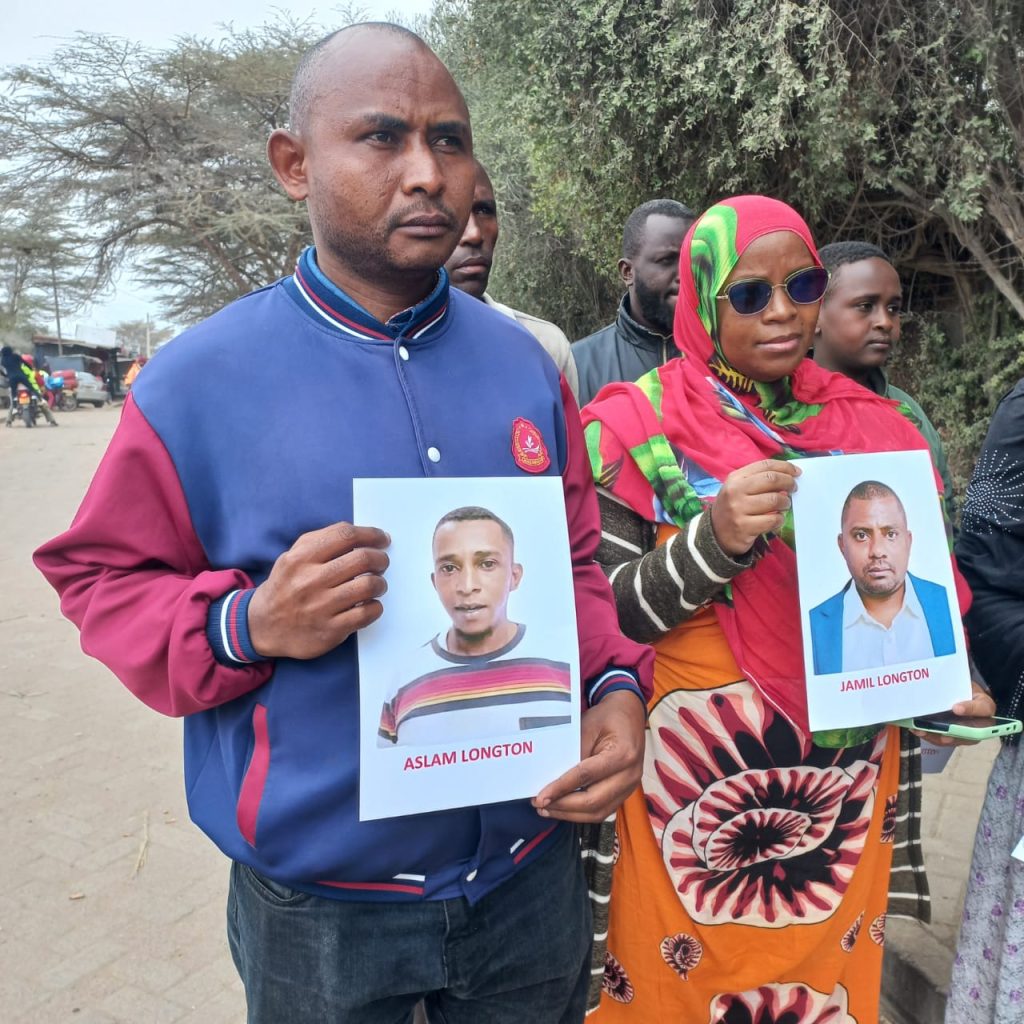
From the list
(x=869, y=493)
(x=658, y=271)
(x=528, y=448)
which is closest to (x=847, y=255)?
(x=658, y=271)

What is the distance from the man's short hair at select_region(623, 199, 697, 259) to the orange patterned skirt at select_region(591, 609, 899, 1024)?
7.26 feet

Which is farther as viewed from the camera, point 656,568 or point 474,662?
point 656,568

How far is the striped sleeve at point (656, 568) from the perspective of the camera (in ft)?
5.47

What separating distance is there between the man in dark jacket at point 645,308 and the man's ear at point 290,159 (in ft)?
7.40

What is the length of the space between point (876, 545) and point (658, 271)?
2123 mm

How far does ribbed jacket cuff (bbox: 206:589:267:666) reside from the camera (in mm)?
1155

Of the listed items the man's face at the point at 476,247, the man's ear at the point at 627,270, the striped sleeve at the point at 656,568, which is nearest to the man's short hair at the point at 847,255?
the man's ear at the point at 627,270

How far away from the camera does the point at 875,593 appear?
67.9 inches

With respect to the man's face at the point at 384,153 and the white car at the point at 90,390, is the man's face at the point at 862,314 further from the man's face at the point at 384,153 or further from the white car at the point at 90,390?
the white car at the point at 90,390

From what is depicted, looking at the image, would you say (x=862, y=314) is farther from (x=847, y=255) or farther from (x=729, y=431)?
(x=729, y=431)

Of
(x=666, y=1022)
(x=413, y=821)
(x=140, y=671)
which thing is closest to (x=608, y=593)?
(x=413, y=821)

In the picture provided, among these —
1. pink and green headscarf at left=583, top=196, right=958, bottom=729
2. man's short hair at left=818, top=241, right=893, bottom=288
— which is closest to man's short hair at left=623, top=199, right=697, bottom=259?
man's short hair at left=818, top=241, right=893, bottom=288

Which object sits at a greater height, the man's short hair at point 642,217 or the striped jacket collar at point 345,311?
the man's short hair at point 642,217

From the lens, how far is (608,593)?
155 centimetres
